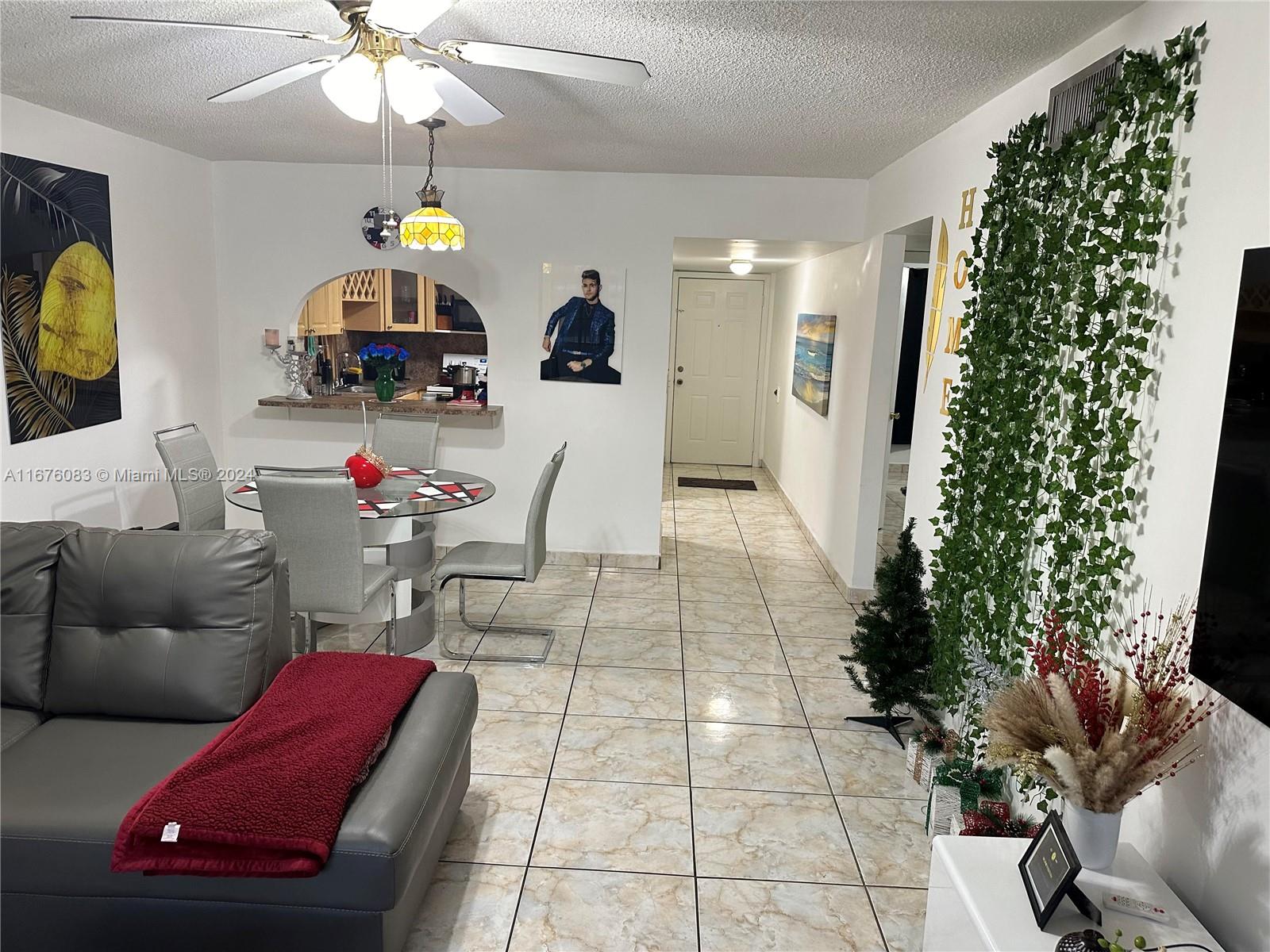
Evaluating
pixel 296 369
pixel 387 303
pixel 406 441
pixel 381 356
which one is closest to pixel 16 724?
pixel 406 441

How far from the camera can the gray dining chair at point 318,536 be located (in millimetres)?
3467

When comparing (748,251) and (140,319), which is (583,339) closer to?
(748,251)

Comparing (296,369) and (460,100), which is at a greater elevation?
(460,100)

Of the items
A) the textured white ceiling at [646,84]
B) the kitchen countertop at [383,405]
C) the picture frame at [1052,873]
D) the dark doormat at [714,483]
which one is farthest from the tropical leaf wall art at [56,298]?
the dark doormat at [714,483]

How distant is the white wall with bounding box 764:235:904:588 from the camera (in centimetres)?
506

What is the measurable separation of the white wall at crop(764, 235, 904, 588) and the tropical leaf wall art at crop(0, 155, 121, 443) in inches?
158

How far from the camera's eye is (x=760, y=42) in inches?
105

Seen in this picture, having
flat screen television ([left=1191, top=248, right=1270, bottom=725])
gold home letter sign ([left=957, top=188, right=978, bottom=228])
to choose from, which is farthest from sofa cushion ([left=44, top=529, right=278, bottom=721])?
gold home letter sign ([left=957, top=188, right=978, bottom=228])

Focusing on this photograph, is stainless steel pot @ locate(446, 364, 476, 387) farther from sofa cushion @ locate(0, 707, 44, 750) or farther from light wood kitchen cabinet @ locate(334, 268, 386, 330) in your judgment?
sofa cushion @ locate(0, 707, 44, 750)

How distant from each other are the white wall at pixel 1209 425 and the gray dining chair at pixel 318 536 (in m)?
2.73

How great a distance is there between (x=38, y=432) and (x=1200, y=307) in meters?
4.41

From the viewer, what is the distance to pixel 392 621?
414 cm

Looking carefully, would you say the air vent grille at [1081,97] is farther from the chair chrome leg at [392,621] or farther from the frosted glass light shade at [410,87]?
the chair chrome leg at [392,621]

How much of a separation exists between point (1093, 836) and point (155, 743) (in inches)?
90.7
